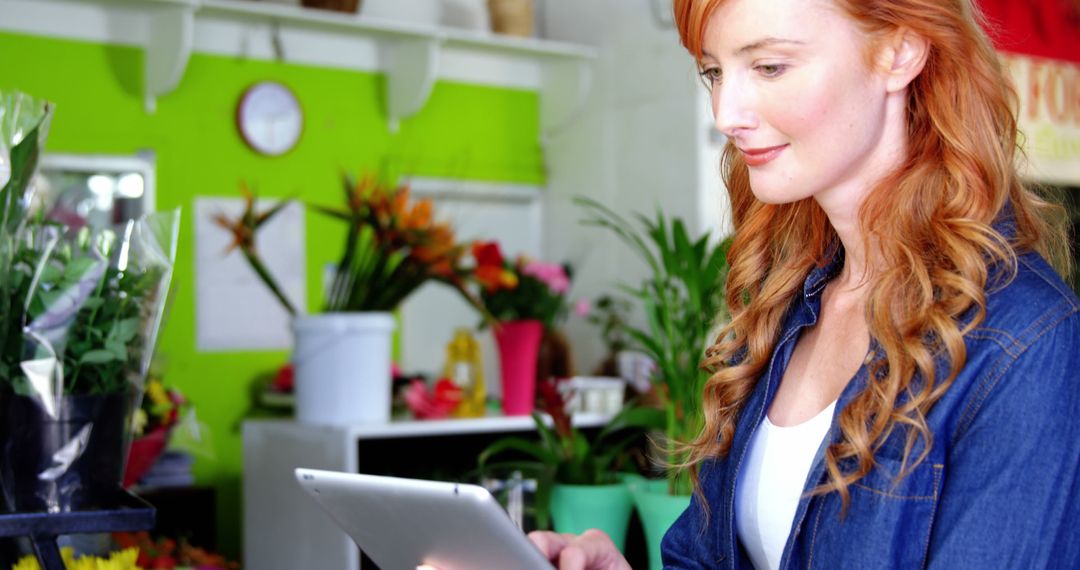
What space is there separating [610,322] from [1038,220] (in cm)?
299

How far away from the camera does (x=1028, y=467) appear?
94 centimetres

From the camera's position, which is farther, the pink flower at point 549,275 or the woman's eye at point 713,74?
the pink flower at point 549,275

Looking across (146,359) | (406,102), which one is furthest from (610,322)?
(146,359)

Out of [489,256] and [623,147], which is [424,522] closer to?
[489,256]

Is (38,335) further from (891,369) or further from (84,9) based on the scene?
(84,9)

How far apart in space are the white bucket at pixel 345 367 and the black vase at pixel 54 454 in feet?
4.27

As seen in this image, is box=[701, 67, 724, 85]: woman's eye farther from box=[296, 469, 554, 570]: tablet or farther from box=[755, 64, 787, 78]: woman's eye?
box=[296, 469, 554, 570]: tablet

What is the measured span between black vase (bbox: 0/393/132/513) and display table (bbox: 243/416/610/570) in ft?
3.84

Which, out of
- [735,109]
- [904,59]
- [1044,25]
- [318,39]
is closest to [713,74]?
[735,109]

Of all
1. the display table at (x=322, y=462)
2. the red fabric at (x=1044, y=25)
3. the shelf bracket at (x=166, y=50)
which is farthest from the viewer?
the red fabric at (x=1044, y=25)

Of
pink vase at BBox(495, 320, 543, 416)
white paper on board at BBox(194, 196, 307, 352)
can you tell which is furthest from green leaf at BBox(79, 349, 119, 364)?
white paper on board at BBox(194, 196, 307, 352)

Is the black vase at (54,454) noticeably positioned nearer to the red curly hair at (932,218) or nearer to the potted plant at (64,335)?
the potted plant at (64,335)

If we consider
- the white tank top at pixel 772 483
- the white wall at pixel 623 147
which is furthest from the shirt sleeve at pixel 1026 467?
the white wall at pixel 623 147

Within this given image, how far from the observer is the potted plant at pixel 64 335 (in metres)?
1.28
